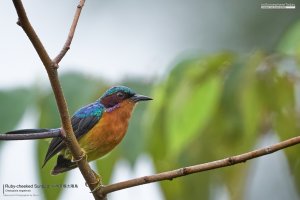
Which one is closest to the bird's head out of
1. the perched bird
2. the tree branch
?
the perched bird

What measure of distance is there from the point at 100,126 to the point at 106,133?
0.05 m

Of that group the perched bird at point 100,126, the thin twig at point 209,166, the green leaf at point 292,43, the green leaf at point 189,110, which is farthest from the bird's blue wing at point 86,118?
the green leaf at point 292,43

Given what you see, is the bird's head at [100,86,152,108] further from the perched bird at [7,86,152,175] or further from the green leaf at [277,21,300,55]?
the green leaf at [277,21,300,55]

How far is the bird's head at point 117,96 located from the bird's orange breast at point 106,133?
0.01 metres

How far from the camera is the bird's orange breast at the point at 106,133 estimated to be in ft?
3.69

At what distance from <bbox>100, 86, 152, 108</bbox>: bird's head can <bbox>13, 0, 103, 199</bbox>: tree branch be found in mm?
321

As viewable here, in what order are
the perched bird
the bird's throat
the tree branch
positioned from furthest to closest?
the bird's throat
the perched bird
the tree branch

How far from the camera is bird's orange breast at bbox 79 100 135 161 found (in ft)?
3.69

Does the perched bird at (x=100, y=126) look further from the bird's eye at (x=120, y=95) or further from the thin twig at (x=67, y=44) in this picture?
the thin twig at (x=67, y=44)

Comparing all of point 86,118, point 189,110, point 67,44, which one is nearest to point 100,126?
point 86,118

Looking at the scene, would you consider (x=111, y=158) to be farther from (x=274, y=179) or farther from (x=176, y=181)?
(x=274, y=179)

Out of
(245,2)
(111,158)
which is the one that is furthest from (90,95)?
(245,2)

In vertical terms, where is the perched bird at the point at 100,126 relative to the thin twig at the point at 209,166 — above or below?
above

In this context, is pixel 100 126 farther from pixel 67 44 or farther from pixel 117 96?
pixel 67 44
